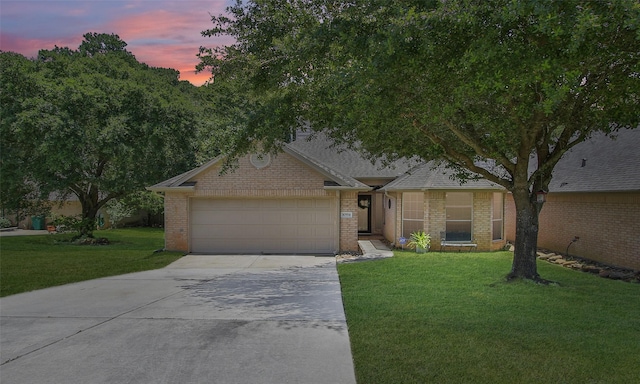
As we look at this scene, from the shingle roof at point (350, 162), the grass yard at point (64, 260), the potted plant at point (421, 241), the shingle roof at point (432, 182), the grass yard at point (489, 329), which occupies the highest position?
the shingle roof at point (350, 162)

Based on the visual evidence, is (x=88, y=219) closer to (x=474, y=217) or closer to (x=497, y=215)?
(x=474, y=217)

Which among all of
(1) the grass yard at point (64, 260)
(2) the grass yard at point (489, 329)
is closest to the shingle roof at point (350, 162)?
(1) the grass yard at point (64, 260)

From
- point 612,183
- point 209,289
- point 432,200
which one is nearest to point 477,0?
point 209,289

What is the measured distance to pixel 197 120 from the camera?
73.9 ft

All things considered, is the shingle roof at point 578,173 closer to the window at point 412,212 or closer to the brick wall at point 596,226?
the brick wall at point 596,226

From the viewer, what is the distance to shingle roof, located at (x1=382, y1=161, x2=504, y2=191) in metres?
16.6

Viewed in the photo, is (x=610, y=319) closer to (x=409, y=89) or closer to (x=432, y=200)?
(x=409, y=89)

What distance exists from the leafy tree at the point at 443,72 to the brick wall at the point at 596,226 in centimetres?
381

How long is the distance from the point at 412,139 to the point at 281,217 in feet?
22.5

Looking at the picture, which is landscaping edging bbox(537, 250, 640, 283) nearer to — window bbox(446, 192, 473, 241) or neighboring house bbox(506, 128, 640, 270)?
neighboring house bbox(506, 128, 640, 270)

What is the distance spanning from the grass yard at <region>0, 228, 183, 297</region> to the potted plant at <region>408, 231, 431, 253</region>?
330 inches

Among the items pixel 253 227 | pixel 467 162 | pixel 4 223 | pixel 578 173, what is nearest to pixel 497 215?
pixel 578 173

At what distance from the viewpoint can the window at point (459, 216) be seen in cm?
1722

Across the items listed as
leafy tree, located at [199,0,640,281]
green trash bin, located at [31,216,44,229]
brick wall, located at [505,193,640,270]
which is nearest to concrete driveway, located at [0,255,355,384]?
leafy tree, located at [199,0,640,281]
